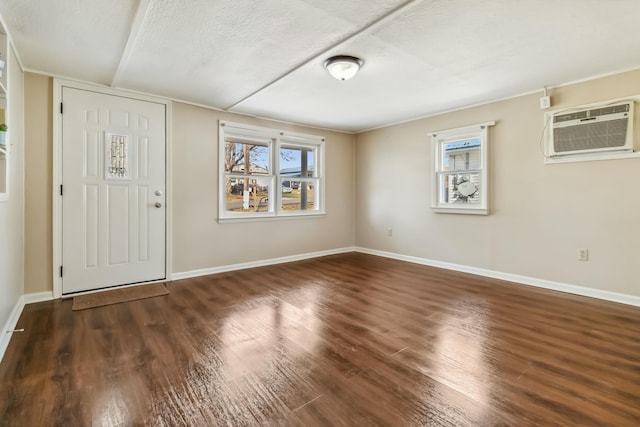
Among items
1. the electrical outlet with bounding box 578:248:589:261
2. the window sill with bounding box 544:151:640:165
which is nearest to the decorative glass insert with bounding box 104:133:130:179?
the window sill with bounding box 544:151:640:165

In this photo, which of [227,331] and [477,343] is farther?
[227,331]

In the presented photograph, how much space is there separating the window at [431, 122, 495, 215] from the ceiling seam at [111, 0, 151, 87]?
12.8ft

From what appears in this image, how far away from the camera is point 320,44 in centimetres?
248

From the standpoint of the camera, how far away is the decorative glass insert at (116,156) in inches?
136

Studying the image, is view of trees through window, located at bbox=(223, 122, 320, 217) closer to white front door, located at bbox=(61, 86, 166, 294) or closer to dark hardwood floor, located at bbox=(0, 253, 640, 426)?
white front door, located at bbox=(61, 86, 166, 294)

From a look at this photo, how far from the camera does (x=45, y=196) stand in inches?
124

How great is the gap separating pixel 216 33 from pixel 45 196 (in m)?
2.52

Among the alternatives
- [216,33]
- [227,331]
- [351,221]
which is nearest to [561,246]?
[351,221]

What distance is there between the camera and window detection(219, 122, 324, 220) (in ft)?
14.8

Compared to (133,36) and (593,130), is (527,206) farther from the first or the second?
(133,36)

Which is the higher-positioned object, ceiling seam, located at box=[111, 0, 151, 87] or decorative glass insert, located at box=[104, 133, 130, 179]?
ceiling seam, located at box=[111, 0, 151, 87]

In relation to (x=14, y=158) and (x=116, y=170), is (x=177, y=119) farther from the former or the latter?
(x=14, y=158)

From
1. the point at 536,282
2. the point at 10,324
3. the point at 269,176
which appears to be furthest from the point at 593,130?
the point at 10,324

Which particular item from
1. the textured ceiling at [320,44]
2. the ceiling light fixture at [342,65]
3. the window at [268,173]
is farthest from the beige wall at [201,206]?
the ceiling light fixture at [342,65]
